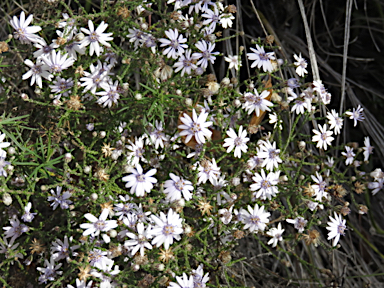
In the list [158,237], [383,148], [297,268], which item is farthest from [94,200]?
[383,148]

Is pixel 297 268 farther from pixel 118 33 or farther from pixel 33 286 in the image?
pixel 118 33

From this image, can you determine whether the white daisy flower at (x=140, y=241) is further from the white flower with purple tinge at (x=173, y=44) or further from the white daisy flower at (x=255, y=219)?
the white flower with purple tinge at (x=173, y=44)

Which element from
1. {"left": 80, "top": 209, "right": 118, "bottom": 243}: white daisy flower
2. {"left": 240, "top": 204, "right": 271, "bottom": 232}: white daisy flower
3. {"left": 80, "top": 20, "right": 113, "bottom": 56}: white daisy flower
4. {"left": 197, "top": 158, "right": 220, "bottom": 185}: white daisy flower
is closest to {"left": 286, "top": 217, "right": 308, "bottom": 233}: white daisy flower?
{"left": 240, "top": 204, "right": 271, "bottom": 232}: white daisy flower

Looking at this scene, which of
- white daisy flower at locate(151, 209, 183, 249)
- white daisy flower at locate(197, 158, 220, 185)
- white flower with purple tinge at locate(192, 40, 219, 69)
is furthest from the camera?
white flower with purple tinge at locate(192, 40, 219, 69)

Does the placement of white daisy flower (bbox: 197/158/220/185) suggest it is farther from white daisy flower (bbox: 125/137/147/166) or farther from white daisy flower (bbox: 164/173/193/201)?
white daisy flower (bbox: 125/137/147/166)

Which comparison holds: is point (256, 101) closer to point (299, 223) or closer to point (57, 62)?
point (299, 223)

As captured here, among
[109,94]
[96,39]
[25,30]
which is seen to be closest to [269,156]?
[109,94]

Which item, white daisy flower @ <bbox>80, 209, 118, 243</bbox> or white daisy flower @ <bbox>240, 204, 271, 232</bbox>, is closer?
white daisy flower @ <bbox>80, 209, 118, 243</bbox>
